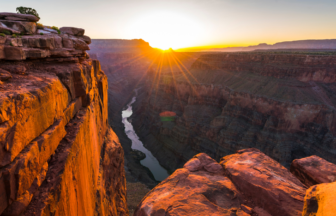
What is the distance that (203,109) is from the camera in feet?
154

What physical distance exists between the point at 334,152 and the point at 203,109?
88.1 feet

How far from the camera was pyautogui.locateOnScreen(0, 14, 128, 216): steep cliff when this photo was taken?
13.8ft

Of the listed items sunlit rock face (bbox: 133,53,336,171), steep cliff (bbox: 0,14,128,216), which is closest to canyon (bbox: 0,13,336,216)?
steep cliff (bbox: 0,14,128,216)

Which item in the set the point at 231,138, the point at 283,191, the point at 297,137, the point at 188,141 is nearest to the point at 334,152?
the point at 297,137

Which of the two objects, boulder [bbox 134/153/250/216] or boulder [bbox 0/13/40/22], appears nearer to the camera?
boulder [bbox 134/153/250/216]

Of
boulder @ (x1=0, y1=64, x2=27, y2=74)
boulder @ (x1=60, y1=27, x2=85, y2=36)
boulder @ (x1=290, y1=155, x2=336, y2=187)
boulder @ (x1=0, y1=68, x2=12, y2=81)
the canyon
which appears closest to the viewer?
the canyon

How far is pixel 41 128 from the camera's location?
217 inches

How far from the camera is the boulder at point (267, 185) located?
643cm

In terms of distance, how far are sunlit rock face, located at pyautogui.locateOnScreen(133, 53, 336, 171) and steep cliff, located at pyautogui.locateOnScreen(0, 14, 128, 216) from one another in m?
32.7

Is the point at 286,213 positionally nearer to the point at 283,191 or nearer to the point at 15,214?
the point at 283,191

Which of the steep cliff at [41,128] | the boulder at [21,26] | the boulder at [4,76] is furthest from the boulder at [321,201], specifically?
the boulder at [21,26]

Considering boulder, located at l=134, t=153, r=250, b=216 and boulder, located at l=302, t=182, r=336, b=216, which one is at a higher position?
boulder, located at l=302, t=182, r=336, b=216

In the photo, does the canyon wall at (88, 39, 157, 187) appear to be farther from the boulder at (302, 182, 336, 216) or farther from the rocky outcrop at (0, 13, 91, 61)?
the boulder at (302, 182, 336, 216)

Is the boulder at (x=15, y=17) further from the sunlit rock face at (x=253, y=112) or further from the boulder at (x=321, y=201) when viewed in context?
the sunlit rock face at (x=253, y=112)
